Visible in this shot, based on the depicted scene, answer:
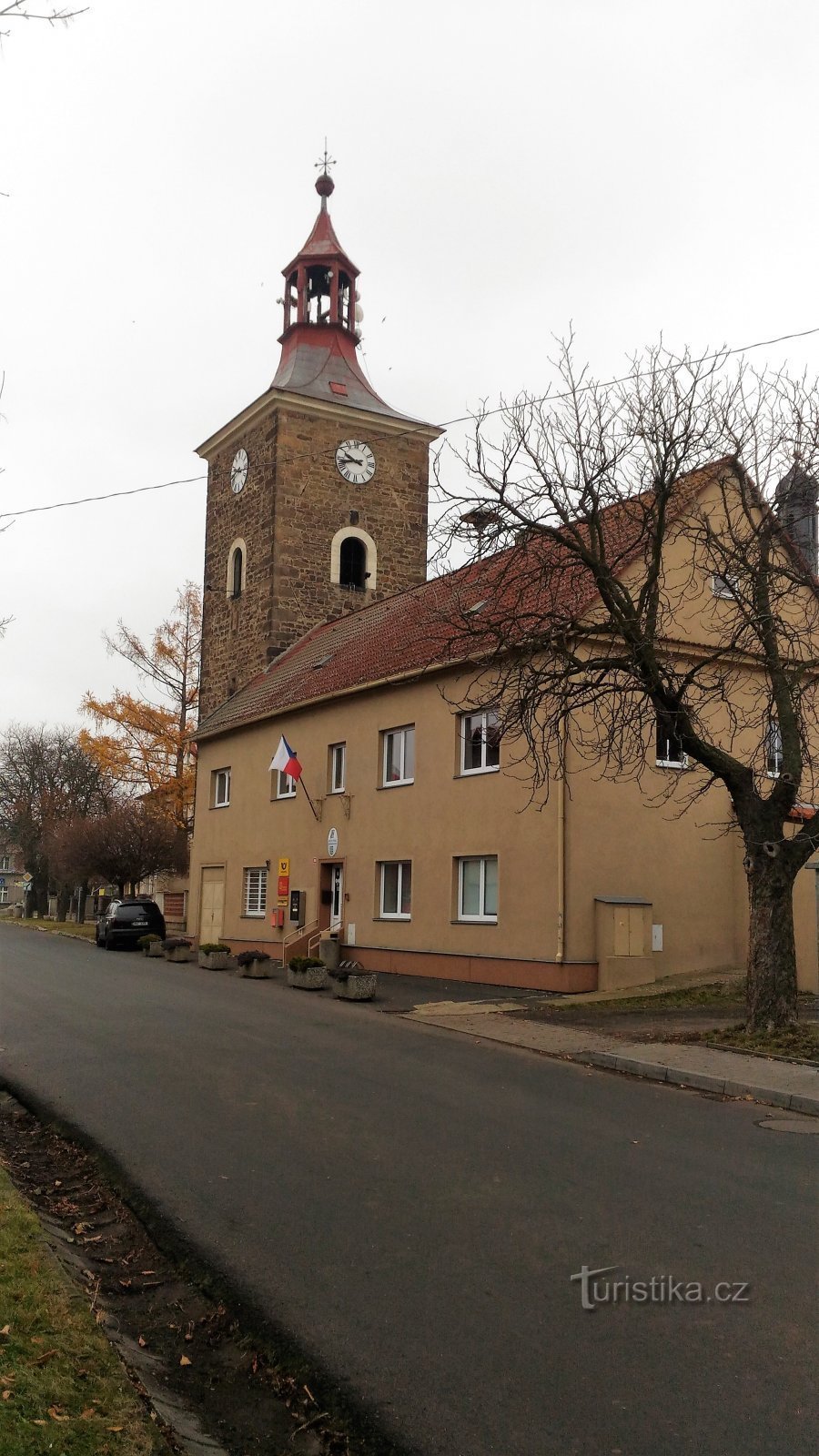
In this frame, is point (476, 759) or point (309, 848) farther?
point (309, 848)

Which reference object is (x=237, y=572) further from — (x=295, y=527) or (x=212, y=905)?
(x=212, y=905)

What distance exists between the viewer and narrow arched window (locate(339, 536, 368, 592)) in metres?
37.7

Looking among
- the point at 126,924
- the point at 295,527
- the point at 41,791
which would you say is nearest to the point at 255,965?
the point at 126,924

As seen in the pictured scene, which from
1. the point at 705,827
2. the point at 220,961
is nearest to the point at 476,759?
the point at 705,827

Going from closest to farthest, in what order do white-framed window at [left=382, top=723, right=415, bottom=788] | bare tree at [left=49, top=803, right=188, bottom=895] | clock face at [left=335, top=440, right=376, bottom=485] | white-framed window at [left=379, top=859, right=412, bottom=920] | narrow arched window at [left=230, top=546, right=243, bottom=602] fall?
white-framed window at [left=379, top=859, right=412, bottom=920], white-framed window at [left=382, top=723, right=415, bottom=788], clock face at [left=335, top=440, right=376, bottom=485], narrow arched window at [left=230, top=546, right=243, bottom=602], bare tree at [left=49, top=803, right=188, bottom=895]

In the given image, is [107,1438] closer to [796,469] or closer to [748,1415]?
[748,1415]

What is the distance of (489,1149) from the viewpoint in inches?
313

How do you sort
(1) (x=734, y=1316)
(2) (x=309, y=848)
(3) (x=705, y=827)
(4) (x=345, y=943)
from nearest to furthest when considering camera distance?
1. (1) (x=734, y=1316)
2. (3) (x=705, y=827)
3. (4) (x=345, y=943)
4. (2) (x=309, y=848)

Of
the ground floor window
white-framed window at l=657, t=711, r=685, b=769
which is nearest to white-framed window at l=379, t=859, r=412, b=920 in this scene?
white-framed window at l=657, t=711, r=685, b=769

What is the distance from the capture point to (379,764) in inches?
942

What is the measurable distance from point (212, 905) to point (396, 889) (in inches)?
405

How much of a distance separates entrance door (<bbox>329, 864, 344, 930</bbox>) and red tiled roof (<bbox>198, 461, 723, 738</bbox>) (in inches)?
156

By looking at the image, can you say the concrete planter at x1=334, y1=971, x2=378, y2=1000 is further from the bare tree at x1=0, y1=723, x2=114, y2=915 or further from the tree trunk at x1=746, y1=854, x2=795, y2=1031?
the bare tree at x1=0, y1=723, x2=114, y2=915

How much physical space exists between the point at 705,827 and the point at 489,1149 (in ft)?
43.7
